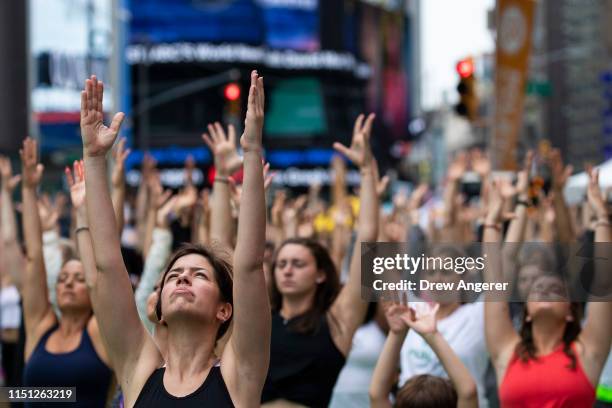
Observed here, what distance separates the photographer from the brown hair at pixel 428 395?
17.6ft

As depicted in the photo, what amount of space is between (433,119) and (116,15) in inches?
3778

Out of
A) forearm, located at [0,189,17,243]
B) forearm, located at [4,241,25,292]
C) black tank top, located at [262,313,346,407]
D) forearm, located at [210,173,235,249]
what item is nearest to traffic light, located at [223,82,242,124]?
forearm, located at [0,189,17,243]

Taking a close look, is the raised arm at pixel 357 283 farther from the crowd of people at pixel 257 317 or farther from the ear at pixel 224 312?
the ear at pixel 224 312

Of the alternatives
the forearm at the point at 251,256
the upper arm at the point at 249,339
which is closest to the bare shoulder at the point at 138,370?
the upper arm at the point at 249,339

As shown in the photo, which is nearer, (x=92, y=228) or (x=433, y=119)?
(x=92, y=228)

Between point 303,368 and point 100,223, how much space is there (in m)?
1.93

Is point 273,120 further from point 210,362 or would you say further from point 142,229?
point 210,362

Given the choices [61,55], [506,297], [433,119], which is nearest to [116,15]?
[61,55]

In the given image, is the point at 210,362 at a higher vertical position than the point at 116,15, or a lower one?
lower

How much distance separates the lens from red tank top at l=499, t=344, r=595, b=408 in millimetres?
5465

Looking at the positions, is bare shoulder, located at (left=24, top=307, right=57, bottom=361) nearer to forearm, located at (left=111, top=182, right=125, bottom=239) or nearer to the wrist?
forearm, located at (left=111, top=182, right=125, bottom=239)

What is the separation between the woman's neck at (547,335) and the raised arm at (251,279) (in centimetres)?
211

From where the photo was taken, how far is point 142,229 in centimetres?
1143

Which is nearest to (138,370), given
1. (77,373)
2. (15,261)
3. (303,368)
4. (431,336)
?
(431,336)
